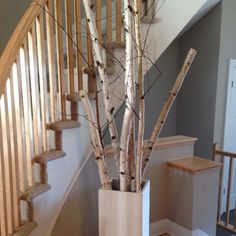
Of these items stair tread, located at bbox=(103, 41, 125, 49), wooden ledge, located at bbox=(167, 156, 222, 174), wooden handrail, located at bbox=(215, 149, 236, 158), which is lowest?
wooden handrail, located at bbox=(215, 149, 236, 158)

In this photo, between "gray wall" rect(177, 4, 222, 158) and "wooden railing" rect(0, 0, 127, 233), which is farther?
"gray wall" rect(177, 4, 222, 158)

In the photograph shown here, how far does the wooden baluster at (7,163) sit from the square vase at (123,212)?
523 mm

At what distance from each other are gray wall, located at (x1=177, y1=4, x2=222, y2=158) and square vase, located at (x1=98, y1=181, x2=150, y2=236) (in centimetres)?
250

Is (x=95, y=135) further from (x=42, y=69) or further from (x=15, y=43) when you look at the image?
(x=15, y=43)

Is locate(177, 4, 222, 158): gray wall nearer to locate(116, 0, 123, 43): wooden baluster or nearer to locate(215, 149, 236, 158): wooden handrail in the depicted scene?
locate(215, 149, 236, 158): wooden handrail

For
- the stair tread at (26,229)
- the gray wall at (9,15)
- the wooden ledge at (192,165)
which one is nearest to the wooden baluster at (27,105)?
the stair tread at (26,229)

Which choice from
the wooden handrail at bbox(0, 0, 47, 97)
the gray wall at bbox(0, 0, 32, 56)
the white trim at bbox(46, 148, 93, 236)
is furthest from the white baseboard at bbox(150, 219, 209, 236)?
the gray wall at bbox(0, 0, 32, 56)

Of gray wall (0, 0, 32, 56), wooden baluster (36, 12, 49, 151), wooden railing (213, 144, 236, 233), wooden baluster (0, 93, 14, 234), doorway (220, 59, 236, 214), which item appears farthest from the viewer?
doorway (220, 59, 236, 214)

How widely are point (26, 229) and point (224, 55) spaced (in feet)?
10.6

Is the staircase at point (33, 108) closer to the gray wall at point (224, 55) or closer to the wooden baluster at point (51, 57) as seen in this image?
the wooden baluster at point (51, 57)

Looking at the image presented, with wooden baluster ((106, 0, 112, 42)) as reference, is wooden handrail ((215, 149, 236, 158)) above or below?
below

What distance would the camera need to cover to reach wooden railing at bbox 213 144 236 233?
3.33 metres

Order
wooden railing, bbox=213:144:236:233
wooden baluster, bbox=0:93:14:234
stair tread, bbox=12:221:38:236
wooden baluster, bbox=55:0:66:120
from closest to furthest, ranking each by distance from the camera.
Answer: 1. wooden baluster, bbox=0:93:14:234
2. stair tread, bbox=12:221:38:236
3. wooden baluster, bbox=55:0:66:120
4. wooden railing, bbox=213:144:236:233

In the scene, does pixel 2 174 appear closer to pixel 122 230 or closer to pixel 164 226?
pixel 122 230
